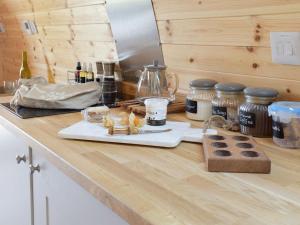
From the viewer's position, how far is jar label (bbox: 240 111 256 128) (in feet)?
4.05

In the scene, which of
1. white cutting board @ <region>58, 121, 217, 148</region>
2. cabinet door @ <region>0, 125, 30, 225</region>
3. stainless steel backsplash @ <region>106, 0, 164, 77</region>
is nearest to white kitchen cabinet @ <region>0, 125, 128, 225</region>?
cabinet door @ <region>0, 125, 30, 225</region>

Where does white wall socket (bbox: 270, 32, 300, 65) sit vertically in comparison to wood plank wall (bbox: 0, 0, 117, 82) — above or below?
below

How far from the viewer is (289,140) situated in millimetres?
1127

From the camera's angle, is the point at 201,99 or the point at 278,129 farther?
the point at 201,99

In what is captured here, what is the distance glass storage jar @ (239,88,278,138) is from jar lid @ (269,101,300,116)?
3.0 inches

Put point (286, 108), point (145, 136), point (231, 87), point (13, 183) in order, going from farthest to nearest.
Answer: point (13, 183), point (231, 87), point (145, 136), point (286, 108)

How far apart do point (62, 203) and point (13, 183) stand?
512mm

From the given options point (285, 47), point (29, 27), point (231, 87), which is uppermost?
point (29, 27)

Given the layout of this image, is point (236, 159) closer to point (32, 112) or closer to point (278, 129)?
point (278, 129)

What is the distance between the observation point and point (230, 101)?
1355 mm

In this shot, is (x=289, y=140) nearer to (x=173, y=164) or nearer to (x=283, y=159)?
(x=283, y=159)

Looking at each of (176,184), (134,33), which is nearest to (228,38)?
(134,33)

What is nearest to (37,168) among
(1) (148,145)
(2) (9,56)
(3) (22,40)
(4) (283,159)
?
(1) (148,145)

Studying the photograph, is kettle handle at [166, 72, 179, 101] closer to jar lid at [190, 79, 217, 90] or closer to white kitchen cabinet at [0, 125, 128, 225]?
jar lid at [190, 79, 217, 90]
